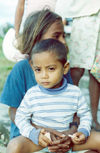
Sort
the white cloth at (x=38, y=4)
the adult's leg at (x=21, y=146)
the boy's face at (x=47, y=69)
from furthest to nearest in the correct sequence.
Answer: the white cloth at (x=38, y=4) < the boy's face at (x=47, y=69) < the adult's leg at (x=21, y=146)

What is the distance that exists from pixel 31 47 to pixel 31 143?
78cm

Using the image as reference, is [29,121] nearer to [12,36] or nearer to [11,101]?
[11,101]

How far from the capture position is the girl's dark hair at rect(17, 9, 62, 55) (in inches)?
88.8

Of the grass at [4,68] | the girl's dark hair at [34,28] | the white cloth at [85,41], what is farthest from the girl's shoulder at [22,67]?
the grass at [4,68]

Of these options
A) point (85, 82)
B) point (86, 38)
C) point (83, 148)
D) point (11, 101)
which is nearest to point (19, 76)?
point (11, 101)

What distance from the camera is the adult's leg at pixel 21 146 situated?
6.03 ft

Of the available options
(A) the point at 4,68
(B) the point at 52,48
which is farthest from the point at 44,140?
(A) the point at 4,68

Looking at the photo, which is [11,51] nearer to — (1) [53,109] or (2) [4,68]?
(1) [53,109]

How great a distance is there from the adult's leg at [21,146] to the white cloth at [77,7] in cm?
150

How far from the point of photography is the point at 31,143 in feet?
6.37

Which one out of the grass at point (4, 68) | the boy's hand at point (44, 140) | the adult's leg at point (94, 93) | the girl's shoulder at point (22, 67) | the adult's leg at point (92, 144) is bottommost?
the grass at point (4, 68)

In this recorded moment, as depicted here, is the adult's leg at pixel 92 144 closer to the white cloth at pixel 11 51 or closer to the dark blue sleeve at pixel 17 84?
the dark blue sleeve at pixel 17 84

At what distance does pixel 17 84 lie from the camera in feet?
7.29

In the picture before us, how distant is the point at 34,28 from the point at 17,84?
1.57 ft
